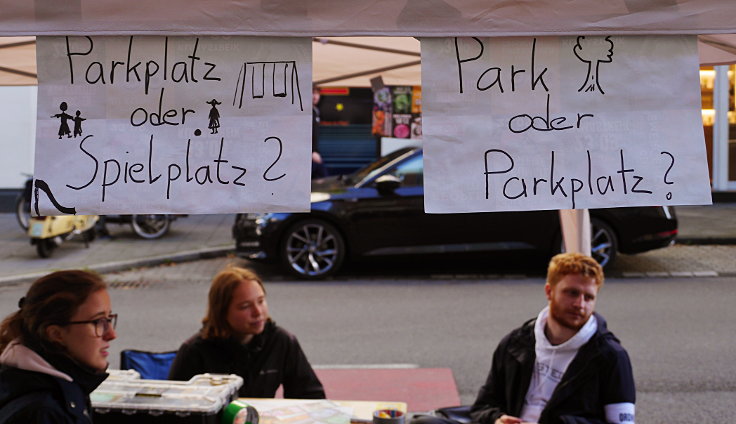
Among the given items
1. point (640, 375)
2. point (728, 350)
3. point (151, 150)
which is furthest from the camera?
point (728, 350)

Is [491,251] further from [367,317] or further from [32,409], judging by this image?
[32,409]

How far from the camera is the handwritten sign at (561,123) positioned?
246 cm

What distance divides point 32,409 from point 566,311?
2499 millimetres

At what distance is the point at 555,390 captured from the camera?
13.0 ft

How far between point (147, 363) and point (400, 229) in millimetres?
6542

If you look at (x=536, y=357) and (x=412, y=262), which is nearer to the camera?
(x=536, y=357)

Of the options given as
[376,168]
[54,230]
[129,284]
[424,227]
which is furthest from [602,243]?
[54,230]

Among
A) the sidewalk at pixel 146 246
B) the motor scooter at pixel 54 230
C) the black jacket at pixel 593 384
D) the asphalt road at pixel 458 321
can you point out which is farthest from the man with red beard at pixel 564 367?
the motor scooter at pixel 54 230

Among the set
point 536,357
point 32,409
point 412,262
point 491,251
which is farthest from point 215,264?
point 32,409

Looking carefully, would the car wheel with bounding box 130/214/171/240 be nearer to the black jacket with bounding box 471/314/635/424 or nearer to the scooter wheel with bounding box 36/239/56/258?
the scooter wheel with bounding box 36/239/56/258

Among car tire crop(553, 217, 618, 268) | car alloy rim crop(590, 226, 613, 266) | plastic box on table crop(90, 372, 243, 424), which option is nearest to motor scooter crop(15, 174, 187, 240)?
car tire crop(553, 217, 618, 268)

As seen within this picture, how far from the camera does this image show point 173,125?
2465mm

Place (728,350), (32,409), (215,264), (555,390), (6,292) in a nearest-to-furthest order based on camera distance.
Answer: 1. (32,409)
2. (555,390)
3. (728,350)
4. (6,292)
5. (215,264)

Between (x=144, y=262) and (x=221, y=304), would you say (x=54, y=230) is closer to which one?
(x=144, y=262)
